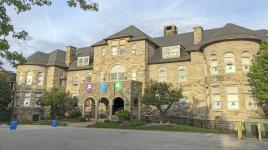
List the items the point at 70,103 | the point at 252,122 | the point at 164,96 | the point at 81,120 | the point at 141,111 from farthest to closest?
1. the point at 70,103
2. the point at 141,111
3. the point at 81,120
4. the point at 164,96
5. the point at 252,122

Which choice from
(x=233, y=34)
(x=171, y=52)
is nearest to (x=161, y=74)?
(x=171, y=52)

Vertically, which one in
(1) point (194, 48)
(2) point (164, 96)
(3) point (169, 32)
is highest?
(3) point (169, 32)

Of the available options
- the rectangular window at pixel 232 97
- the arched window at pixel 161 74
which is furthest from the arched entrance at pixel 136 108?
the rectangular window at pixel 232 97

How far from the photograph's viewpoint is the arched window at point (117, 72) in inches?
1534

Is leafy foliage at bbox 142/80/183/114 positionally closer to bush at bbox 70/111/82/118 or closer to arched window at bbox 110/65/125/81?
arched window at bbox 110/65/125/81

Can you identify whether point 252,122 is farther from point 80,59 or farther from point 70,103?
point 80,59

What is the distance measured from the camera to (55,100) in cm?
3672

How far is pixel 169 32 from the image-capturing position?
45.6 m

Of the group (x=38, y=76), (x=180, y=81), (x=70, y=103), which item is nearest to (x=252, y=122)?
(x=180, y=81)

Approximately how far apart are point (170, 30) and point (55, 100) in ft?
73.7

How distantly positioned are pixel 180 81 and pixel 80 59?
1851 centimetres

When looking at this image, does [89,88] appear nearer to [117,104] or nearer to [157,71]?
[117,104]

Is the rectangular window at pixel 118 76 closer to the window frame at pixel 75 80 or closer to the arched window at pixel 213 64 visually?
the window frame at pixel 75 80

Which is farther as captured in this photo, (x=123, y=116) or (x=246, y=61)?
(x=123, y=116)
